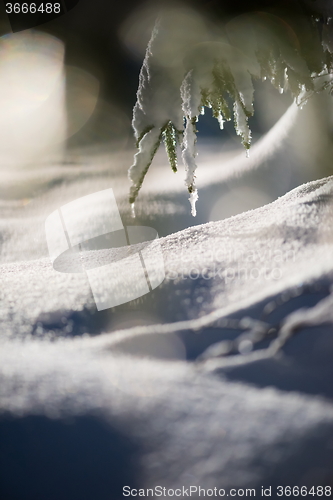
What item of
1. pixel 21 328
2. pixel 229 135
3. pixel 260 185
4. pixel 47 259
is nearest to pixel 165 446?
pixel 21 328

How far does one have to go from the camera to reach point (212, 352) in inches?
31.8

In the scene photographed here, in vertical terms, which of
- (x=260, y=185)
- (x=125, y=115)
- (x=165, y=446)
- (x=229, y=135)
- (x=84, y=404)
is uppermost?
(x=125, y=115)

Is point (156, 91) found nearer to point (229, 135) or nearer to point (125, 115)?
point (125, 115)

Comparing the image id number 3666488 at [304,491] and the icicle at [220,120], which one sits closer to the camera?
the image id number 3666488 at [304,491]

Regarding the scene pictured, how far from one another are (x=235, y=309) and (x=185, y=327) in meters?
0.16
